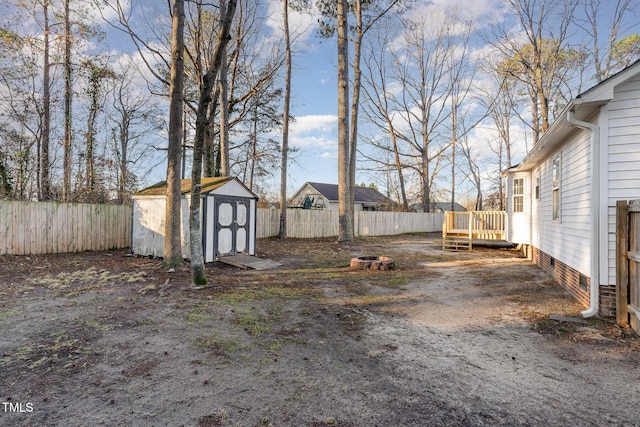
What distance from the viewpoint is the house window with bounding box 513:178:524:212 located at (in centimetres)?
1066

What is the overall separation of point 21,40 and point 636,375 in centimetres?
1913

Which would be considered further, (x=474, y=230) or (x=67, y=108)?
(x=67, y=108)

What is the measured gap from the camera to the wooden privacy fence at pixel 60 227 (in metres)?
8.73

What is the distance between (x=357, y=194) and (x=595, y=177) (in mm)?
29385

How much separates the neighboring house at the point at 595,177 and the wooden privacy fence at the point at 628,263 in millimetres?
208

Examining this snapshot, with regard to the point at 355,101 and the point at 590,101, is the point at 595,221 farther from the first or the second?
the point at 355,101

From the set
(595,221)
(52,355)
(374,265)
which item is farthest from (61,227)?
(595,221)

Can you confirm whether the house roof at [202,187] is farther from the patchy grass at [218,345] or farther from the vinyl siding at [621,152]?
the vinyl siding at [621,152]

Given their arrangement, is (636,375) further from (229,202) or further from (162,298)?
(229,202)

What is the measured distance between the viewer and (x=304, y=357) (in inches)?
123

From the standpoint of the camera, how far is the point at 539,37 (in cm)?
1505

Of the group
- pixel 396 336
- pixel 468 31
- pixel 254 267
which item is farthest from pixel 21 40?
pixel 468 31

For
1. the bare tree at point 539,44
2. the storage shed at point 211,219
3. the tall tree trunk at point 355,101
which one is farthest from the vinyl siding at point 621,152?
the bare tree at point 539,44

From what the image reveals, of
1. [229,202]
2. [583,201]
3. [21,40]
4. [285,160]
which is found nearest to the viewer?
[583,201]
